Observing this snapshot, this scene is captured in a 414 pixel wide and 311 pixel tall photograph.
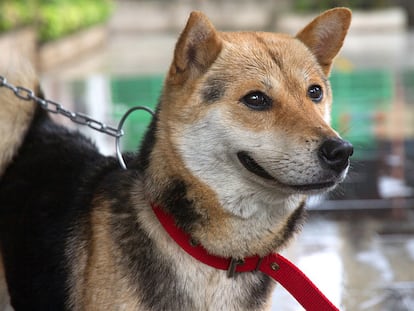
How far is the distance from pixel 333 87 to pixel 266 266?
10114 millimetres

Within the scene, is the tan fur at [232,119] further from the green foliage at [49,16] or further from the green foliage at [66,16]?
the green foliage at [66,16]

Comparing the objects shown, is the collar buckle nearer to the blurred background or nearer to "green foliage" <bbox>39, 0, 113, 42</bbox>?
the blurred background

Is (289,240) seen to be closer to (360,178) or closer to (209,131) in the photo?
(209,131)

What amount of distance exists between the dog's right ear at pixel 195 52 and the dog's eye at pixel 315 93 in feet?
1.40

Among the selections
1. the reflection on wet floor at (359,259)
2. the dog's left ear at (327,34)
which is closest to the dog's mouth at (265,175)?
the dog's left ear at (327,34)

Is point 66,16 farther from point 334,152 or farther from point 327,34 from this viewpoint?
point 334,152

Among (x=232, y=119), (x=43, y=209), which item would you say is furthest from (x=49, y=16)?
(x=232, y=119)

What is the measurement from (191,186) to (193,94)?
382 millimetres

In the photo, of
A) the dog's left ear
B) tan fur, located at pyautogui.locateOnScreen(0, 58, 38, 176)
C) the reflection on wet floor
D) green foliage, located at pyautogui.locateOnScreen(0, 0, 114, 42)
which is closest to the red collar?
the dog's left ear

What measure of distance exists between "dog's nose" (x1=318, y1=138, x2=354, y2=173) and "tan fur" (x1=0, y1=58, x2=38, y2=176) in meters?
1.70

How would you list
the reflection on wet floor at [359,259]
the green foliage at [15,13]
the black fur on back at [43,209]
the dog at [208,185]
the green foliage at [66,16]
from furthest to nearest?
the green foliage at [66,16]
the green foliage at [15,13]
the reflection on wet floor at [359,259]
the black fur on back at [43,209]
the dog at [208,185]

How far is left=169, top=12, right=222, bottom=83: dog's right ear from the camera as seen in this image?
10.8 feet

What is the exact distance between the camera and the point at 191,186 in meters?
3.27

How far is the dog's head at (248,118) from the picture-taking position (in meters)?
3.14
